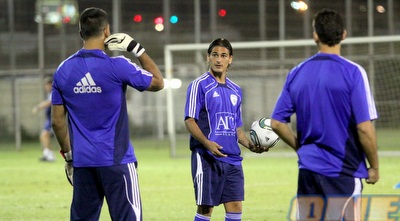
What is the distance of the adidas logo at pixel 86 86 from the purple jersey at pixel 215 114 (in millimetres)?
2129

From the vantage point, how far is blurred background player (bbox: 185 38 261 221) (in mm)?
8515

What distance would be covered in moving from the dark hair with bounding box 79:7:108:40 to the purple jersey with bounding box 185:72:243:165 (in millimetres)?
2233

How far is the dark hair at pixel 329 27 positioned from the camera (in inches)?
228

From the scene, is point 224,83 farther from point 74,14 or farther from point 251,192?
point 74,14

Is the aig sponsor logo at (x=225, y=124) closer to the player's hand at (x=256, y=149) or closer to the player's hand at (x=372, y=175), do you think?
the player's hand at (x=256, y=149)

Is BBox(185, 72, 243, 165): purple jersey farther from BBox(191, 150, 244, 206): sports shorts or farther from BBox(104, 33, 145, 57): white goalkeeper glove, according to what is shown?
BBox(104, 33, 145, 57): white goalkeeper glove

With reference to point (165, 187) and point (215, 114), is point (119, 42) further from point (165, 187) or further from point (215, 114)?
point (165, 187)

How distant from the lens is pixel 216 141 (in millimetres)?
8555

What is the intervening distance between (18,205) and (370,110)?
26.1 feet

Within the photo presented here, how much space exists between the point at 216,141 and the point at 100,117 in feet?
7.10

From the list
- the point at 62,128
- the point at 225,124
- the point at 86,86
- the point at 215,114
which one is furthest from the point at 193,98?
the point at 86,86

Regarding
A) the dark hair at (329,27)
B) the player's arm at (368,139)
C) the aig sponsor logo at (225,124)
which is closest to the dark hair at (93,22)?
the dark hair at (329,27)

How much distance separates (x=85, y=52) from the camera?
6.64 metres

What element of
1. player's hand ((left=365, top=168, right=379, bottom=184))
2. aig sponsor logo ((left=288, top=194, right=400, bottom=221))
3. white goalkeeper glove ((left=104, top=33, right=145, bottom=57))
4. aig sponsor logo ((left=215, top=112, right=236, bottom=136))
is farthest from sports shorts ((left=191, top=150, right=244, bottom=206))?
player's hand ((left=365, top=168, right=379, bottom=184))
